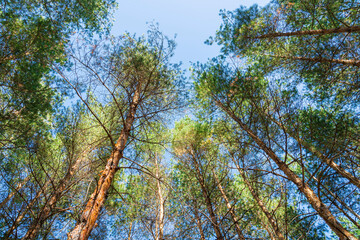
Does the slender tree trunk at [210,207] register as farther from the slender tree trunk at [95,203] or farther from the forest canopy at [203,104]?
the slender tree trunk at [95,203]

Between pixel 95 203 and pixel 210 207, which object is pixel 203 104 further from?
pixel 95 203

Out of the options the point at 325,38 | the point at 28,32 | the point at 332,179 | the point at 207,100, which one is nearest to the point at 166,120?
the point at 207,100

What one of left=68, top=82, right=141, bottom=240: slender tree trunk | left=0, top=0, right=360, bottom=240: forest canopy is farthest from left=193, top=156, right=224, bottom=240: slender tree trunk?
left=68, top=82, right=141, bottom=240: slender tree trunk

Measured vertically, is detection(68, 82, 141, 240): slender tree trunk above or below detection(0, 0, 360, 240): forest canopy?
below

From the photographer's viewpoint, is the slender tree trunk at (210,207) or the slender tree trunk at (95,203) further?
the slender tree trunk at (210,207)

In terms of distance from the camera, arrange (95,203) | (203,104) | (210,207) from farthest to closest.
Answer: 1. (203,104)
2. (210,207)
3. (95,203)

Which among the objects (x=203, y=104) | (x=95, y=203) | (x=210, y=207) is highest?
(x=203, y=104)

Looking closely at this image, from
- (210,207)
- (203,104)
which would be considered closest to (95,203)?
(210,207)

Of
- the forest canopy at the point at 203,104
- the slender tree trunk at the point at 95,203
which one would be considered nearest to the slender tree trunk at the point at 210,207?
the forest canopy at the point at 203,104

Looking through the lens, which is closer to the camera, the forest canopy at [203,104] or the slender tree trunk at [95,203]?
the slender tree trunk at [95,203]

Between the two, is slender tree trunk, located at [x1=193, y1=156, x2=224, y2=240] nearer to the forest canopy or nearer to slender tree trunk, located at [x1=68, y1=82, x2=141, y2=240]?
the forest canopy

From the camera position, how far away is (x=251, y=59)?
22.3ft

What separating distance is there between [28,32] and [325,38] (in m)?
8.69

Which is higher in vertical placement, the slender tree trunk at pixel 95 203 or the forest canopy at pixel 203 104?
the forest canopy at pixel 203 104
